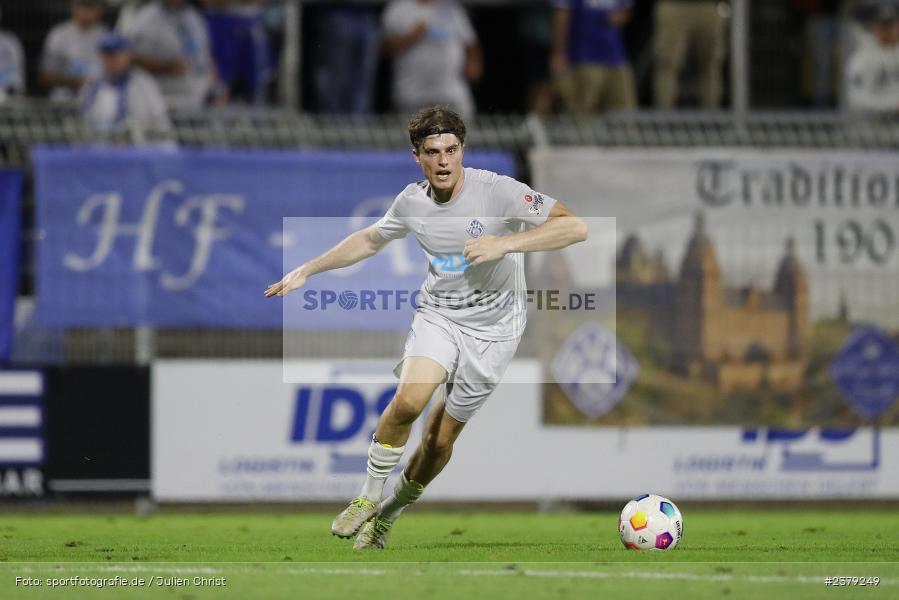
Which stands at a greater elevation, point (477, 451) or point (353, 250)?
point (353, 250)

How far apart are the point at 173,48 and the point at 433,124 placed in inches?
274

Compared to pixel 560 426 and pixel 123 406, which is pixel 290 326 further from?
pixel 560 426

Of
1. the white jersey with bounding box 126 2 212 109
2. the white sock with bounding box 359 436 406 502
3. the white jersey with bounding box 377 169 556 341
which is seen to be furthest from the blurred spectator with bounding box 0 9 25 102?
the white sock with bounding box 359 436 406 502

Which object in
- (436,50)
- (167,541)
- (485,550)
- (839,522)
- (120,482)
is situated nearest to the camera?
(485,550)

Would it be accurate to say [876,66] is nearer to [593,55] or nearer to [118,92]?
[593,55]

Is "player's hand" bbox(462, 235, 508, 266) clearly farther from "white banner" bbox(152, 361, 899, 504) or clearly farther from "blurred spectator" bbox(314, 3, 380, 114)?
"blurred spectator" bbox(314, 3, 380, 114)

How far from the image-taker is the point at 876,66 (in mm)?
15586

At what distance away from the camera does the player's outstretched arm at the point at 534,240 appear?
8.50m

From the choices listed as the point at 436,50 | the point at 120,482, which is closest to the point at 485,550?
the point at 120,482

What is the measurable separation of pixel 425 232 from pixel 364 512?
1.61 m

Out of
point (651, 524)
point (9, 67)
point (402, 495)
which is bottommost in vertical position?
point (651, 524)

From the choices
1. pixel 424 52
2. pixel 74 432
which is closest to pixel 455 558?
pixel 74 432

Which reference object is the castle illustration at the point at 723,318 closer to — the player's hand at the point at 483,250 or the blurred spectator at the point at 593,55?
the blurred spectator at the point at 593,55

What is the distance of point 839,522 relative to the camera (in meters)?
12.5
